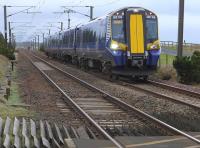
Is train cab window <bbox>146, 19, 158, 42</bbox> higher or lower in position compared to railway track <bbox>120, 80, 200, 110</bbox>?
higher

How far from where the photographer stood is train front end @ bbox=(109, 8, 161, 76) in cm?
2473

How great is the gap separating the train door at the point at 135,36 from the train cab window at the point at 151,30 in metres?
0.47

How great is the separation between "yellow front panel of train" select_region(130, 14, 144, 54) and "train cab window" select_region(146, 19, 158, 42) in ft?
1.47

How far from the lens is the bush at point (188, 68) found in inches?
1024

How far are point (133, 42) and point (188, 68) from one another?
3311mm

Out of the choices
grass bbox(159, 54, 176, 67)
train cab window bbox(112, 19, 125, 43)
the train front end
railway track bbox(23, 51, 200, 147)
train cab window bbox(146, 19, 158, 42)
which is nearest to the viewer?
railway track bbox(23, 51, 200, 147)

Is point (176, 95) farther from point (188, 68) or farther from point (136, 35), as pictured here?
point (188, 68)

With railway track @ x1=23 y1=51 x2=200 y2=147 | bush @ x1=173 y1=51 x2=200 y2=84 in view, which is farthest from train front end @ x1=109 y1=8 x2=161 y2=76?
railway track @ x1=23 y1=51 x2=200 y2=147

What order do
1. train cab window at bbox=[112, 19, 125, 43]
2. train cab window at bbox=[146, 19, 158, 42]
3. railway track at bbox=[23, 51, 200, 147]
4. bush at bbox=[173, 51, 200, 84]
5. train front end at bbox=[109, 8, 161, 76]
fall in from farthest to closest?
bush at bbox=[173, 51, 200, 84], train cab window at bbox=[146, 19, 158, 42], train cab window at bbox=[112, 19, 125, 43], train front end at bbox=[109, 8, 161, 76], railway track at bbox=[23, 51, 200, 147]

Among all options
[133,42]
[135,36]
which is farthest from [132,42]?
[135,36]

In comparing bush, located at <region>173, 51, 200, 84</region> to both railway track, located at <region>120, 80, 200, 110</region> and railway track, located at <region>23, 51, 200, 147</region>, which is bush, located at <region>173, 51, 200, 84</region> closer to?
railway track, located at <region>120, 80, 200, 110</region>

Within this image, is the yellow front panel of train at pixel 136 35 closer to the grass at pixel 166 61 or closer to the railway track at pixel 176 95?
the railway track at pixel 176 95

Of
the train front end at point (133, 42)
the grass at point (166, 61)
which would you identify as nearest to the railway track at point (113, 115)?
the train front end at point (133, 42)

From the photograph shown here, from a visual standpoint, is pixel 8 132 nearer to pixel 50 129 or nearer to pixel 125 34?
pixel 50 129
